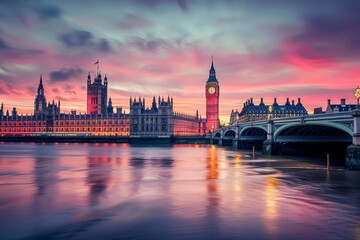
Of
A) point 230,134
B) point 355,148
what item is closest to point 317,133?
point 355,148

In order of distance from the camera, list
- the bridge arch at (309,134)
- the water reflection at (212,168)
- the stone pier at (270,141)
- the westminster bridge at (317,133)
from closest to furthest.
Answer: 1. the water reflection at (212,168)
2. the westminster bridge at (317,133)
3. the bridge arch at (309,134)
4. the stone pier at (270,141)

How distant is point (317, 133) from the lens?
5497cm

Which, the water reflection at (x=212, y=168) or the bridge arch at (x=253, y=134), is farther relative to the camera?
the bridge arch at (x=253, y=134)

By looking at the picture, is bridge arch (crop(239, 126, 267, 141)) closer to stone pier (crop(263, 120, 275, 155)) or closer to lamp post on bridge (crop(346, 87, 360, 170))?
stone pier (crop(263, 120, 275, 155))

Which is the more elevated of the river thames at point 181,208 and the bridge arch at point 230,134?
the bridge arch at point 230,134

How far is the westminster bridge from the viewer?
33.8m

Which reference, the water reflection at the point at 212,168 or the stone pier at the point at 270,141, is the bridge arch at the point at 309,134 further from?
the water reflection at the point at 212,168

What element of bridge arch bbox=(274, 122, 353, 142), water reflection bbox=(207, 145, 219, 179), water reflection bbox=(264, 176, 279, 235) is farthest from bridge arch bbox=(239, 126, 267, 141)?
water reflection bbox=(264, 176, 279, 235)

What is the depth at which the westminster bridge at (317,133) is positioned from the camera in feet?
111

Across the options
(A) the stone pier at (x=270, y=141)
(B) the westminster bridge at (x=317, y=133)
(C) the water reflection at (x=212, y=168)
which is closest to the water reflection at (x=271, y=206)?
(C) the water reflection at (x=212, y=168)

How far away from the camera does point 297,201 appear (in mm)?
19891

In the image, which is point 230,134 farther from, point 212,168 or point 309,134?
point 212,168

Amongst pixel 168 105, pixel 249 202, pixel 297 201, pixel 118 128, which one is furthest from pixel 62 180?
pixel 118 128

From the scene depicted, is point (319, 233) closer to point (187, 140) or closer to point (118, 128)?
point (187, 140)
